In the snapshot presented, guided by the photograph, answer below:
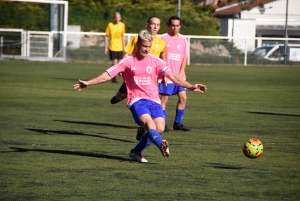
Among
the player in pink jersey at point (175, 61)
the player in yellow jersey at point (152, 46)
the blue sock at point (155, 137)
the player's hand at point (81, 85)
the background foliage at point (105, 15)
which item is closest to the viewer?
the blue sock at point (155, 137)

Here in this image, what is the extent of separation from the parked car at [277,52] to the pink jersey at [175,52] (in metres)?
26.6

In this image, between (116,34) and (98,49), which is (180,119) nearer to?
(116,34)

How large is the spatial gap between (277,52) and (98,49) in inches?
375

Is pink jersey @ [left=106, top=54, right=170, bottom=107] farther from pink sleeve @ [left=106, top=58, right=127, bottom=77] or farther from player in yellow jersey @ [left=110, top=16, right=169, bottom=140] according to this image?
player in yellow jersey @ [left=110, top=16, right=169, bottom=140]

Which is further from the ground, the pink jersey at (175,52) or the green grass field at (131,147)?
the pink jersey at (175,52)

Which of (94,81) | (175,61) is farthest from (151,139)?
(175,61)

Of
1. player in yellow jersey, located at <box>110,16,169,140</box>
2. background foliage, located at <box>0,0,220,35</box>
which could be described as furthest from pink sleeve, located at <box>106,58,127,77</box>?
background foliage, located at <box>0,0,220,35</box>

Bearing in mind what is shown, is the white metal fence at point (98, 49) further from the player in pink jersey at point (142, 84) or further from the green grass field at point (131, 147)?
the player in pink jersey at point (142, 84)

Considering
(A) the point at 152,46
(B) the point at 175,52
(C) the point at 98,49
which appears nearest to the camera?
(A) the point at 152,46

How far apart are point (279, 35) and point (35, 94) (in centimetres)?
3426

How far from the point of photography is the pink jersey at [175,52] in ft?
41.8

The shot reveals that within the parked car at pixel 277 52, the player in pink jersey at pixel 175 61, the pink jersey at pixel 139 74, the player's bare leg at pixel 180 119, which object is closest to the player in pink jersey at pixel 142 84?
the pink jersey at pixel 139 74

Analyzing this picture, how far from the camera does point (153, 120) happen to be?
9.05 m

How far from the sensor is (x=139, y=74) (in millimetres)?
9102
